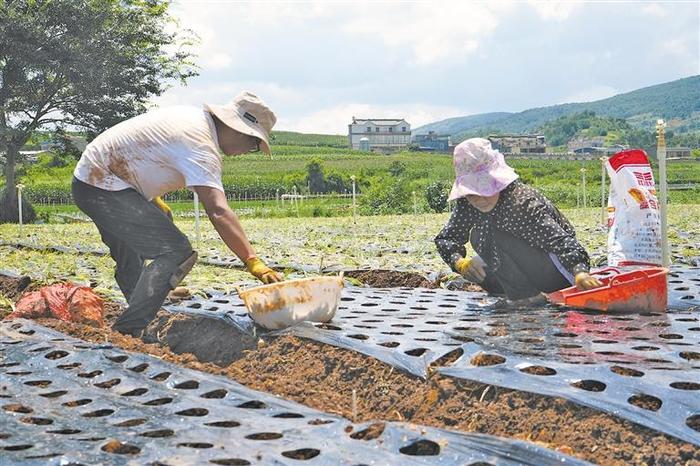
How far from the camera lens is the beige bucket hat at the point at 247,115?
3.75 m

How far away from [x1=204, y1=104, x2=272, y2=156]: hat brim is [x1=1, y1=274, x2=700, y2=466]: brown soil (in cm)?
96

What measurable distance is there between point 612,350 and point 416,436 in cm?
118

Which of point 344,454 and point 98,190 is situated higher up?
point 98,190

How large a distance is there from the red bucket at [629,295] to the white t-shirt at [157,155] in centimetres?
178

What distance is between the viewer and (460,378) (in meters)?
2.75

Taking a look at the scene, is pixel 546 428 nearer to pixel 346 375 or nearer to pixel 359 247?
pixel 346 375

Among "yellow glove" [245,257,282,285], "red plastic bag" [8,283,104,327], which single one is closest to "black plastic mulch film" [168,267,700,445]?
"yellow glove" [245,257,282,285]

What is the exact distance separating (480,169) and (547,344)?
41.0 inches

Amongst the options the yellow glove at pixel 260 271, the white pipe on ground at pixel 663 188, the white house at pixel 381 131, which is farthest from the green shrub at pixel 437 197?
the white house at pixel 381 131

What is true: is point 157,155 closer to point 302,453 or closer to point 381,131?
point 302,453

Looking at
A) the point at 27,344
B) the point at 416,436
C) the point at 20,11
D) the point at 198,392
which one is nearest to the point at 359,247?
the point at 27,344

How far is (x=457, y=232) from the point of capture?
424cm

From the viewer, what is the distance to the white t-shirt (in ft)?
12.0

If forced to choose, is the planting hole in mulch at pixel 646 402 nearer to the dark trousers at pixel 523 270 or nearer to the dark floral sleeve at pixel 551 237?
the dark floral sleeve at pixel 551 237
